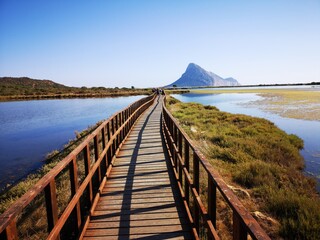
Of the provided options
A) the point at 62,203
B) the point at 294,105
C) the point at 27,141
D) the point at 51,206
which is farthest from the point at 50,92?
the point at 51,206

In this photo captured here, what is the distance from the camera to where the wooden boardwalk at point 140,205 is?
393 centimetres

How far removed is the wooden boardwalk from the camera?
3.93 metres

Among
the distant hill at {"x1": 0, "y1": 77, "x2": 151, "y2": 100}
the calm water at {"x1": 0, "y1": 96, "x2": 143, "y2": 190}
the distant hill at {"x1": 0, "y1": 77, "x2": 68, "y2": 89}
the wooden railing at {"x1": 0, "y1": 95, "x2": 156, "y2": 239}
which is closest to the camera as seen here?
the wooden railing at {"x1": 0, "y1": 95, "x2": 156, "y2": 239}

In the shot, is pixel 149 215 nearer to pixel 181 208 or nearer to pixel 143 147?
pixel 181 208

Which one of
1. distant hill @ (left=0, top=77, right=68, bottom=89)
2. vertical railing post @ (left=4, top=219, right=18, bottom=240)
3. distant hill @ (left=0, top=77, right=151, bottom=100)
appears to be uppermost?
distant hill @ (left=0, top=77, right=68, bottom=89)

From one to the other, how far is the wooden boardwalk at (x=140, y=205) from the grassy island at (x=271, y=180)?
83.8 inches

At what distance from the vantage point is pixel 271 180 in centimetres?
768

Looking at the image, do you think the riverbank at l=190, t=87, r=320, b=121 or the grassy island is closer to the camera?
the grassy island

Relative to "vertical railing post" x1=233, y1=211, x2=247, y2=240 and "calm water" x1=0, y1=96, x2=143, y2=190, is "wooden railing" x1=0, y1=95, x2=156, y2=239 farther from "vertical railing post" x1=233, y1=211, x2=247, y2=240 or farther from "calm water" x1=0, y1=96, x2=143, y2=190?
"calm water" x1=0, y1=96, x2=143, y2=190

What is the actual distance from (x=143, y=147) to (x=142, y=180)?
3477 millimetres

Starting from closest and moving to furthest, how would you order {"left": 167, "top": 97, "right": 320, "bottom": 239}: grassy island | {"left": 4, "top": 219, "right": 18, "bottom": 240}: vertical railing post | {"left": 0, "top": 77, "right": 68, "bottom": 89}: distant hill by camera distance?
{"left": 4, "top": 219, "right": 18, "bottom": 240}: vertical railing post → {"left": 167, "top": 97, "right": 320, "bottom": 239}: grassy island → {"left": 0, "top": 77, "right": 68, "bottom": 89}: distant hill

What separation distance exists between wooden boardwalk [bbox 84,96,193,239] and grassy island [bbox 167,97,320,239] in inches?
83.8

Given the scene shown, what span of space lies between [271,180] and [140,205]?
4.72 meters

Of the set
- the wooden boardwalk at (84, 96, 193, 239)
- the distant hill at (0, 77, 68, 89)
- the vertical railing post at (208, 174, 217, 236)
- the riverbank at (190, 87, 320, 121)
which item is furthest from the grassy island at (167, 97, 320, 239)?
the distant hill at (0, 77, 68, 89)
